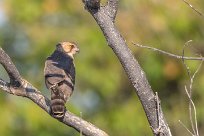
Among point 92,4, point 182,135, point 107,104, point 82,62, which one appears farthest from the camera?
point 107,104

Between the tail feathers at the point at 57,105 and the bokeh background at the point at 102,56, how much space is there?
20.0 feet

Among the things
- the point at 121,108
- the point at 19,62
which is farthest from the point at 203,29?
the point at 19,62

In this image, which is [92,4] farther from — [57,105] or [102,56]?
[102,56]

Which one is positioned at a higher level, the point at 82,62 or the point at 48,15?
the point at 48,15

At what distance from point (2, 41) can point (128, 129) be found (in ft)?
7.99

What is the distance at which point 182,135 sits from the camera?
1141 centimetres

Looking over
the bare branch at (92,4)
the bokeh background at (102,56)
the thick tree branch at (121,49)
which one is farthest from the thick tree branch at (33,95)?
the bokeh background at (102,56)

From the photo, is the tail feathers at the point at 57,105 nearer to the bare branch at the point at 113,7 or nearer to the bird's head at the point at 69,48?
the bare branch at the point at 113,7

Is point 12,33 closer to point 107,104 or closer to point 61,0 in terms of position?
point 61,0

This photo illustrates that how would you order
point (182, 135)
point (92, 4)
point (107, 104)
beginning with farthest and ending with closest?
1. point (107, 104)
2. point (182, 135)
3. point (92, 4)

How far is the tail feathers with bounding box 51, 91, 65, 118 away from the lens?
5.40 m

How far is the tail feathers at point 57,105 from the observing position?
5402 millimetres

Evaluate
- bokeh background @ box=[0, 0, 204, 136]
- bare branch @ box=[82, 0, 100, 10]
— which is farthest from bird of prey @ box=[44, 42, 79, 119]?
bokeh background @ box=[0, 0, 204, 136]

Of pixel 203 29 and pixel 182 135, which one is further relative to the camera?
pixel 203 29
